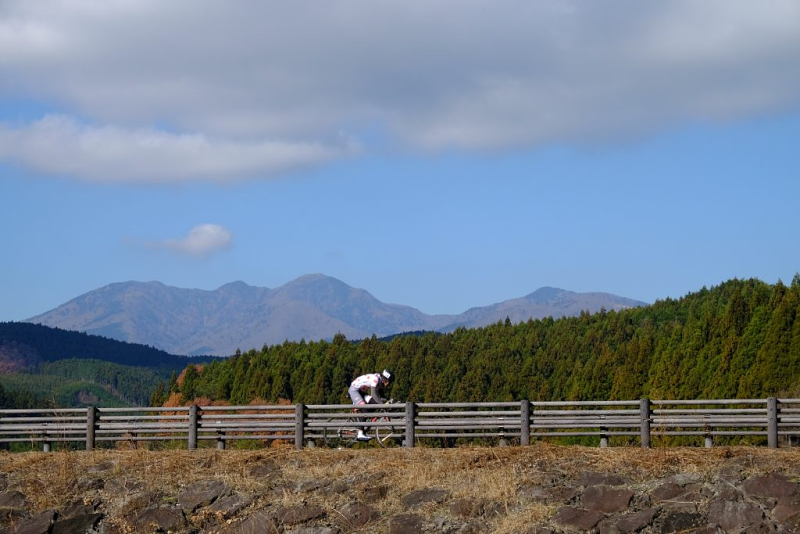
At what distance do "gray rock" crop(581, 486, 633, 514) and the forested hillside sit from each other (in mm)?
56143

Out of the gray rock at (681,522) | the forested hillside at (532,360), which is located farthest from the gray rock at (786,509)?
the forested hillside at (532,360)

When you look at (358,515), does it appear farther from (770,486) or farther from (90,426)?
(90,426)

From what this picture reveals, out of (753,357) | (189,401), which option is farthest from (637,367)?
(189,401)

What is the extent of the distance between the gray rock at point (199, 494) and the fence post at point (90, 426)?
6074mm

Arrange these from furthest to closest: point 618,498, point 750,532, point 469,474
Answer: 1. point 469,474
2. point 618,498
3. point 750,532

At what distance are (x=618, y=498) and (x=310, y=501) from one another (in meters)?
6.99

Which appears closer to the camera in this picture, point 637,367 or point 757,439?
point 757,439

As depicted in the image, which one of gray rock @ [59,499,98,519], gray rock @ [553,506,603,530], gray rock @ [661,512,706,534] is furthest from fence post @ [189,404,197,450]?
gray rock @ [661,512,706,534]

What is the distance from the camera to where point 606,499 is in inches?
831

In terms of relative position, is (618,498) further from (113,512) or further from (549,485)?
(113,512)

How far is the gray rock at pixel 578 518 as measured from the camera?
67.7 ft

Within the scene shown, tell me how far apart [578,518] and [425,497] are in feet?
11.6

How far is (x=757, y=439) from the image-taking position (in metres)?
53.6

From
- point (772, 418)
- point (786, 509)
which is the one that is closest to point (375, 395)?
point (772, 418)
